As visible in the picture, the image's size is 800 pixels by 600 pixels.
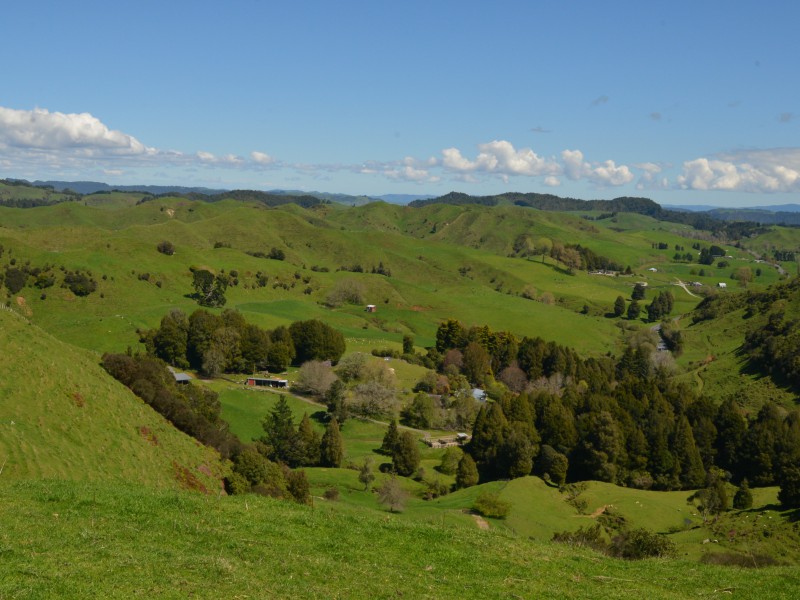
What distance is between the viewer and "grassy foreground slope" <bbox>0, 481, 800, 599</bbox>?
17.6 metres

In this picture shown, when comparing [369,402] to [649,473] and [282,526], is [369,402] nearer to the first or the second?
[649,473]

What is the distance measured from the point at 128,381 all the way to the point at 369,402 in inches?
1971

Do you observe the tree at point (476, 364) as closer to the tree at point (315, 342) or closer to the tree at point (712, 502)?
the tree at point (315, 342)

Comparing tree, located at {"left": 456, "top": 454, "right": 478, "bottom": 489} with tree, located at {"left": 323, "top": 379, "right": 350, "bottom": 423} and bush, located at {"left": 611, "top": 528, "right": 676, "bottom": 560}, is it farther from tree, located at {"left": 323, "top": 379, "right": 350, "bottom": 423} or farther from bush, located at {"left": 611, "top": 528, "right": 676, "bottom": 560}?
bush, located at {"left": 611, "top": 528, "right": 676, "bottom": 560}

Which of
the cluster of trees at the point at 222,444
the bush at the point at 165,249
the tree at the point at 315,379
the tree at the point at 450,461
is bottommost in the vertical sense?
the tree at the point at 450,461

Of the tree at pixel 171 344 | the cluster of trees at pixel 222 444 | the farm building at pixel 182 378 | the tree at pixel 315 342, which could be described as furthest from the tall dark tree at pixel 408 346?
the cluster of trees at pixel 222 444

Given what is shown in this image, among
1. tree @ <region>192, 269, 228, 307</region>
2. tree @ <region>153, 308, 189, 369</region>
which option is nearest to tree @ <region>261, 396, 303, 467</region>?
tree @ <region>153, 308, 189, 369</region>

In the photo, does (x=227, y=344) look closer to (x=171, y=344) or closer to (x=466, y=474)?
(x=171, y=344)

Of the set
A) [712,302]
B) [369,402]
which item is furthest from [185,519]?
[712,302]

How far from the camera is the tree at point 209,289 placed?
154750mm

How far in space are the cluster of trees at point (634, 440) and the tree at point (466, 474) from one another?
22.3 ft

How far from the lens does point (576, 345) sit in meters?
168

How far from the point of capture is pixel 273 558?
69.5 feet

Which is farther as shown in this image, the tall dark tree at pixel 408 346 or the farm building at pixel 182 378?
the tall dark tree at pixel 408 346
